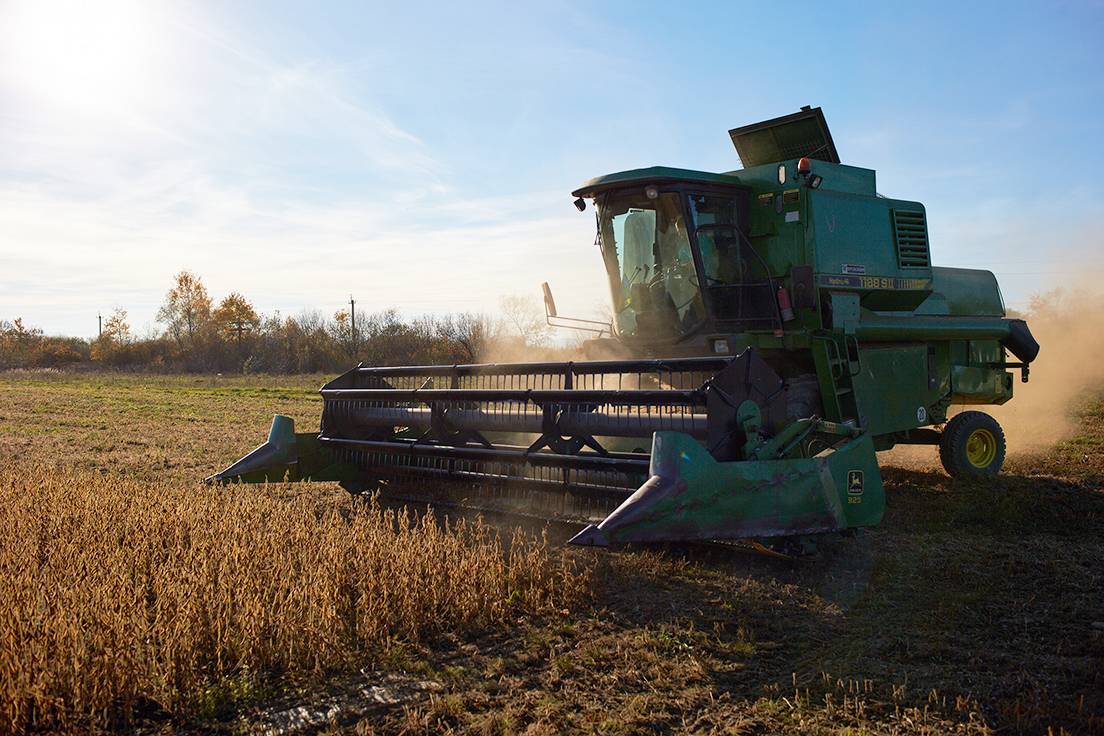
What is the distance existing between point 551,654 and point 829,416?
397 cm

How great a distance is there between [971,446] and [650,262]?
3.70 m

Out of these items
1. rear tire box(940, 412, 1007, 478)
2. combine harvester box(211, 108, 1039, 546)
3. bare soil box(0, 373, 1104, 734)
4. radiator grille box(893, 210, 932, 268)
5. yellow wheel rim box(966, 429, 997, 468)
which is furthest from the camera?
yellow wheel rim box(966, 429, 997, 468)

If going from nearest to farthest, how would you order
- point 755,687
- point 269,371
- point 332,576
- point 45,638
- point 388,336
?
1. point 45,638
2. point 755,687
3. point 332,576
4. point 388,336
5. point 269,371

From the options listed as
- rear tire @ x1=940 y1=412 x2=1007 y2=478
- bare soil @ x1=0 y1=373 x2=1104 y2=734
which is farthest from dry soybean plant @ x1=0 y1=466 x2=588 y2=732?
rear tire @ x1=940 y1=412 x2=1007 y2=478

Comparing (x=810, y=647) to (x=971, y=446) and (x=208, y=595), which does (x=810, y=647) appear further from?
(x=971, y=446)

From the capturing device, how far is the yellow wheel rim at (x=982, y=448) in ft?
26.8

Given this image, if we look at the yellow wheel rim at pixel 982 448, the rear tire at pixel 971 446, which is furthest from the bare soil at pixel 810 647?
the yellow wheel rim at pixel 982 448

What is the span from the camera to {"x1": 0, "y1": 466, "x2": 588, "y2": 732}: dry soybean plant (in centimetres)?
288

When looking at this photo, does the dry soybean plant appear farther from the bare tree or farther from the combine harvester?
the bare tree

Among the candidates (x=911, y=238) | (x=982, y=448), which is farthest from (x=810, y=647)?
(x=982, y=448)

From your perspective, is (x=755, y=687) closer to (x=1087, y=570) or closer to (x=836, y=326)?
(x=1087, y=570)

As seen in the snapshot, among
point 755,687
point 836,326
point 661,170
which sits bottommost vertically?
point 755,687

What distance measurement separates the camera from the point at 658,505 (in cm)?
406

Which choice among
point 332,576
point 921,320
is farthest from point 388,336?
point 332,576
